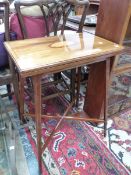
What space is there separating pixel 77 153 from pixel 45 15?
105 cm

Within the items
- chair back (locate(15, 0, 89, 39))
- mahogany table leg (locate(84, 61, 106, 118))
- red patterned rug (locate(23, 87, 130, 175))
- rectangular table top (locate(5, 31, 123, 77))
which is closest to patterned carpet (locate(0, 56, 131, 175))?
red patterned rug (locate(23, 87, 130, 175))

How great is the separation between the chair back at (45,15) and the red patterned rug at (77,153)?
0.79 metres

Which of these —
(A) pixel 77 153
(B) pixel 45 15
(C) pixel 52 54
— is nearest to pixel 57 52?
(C) pixel 52 54

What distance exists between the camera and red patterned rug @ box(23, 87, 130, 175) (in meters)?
1.22

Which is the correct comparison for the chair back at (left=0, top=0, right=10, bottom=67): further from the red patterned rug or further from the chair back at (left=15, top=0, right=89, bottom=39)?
the red patterned rug

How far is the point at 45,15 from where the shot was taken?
1334 millimetres

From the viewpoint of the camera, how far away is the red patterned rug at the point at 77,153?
1222 mm

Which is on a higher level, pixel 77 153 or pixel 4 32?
pixel 4 32

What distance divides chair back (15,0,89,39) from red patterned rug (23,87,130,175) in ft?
2.61

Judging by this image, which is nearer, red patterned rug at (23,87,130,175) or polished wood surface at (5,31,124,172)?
polished wood surface at (5,31,124,172)

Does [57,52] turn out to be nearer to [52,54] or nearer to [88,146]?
[52,54]

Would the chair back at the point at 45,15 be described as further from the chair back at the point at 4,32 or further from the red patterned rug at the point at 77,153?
the red patterned rug at the point at 77,153

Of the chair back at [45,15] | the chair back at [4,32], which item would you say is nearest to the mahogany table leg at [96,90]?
the chair back at [45,15]

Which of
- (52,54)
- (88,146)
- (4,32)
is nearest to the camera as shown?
(52,54)
